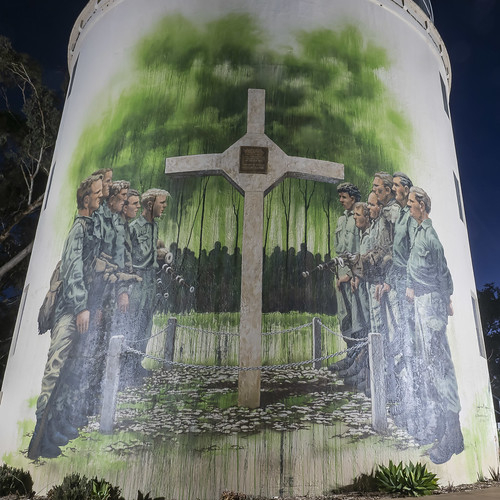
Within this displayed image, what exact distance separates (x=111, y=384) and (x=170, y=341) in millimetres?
1165

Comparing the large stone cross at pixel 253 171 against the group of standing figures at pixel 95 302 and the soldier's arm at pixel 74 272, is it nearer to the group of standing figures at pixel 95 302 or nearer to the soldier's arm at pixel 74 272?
the group of standing figures at pixel 95 302

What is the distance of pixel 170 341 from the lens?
8914 mm

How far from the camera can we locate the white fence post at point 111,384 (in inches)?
339

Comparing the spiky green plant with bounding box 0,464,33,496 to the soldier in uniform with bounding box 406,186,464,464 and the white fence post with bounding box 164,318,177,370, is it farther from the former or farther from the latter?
the soldier in uniform with bounding box 406,186,464,464

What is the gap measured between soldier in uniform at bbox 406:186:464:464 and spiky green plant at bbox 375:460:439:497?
28.5 inches

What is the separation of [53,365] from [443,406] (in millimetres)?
6880

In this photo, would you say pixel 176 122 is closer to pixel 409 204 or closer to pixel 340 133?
pixel 340 133

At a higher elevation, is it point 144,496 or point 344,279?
point 344,279

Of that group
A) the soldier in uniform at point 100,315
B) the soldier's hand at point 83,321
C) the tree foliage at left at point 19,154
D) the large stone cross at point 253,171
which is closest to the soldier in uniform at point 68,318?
the soldier's hand at point 83,321

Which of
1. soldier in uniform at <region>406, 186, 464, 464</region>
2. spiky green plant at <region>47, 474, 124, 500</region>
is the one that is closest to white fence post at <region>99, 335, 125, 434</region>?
spiky green plant at <region>47, 474, 124, 500</region>

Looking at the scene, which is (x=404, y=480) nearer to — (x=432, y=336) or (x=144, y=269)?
(x=432, y=336)

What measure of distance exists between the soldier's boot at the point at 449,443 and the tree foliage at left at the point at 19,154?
1758cm

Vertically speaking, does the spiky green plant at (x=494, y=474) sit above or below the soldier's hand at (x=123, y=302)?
below

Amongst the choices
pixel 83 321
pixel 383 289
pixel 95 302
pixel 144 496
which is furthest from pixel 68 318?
pixel 383 289
